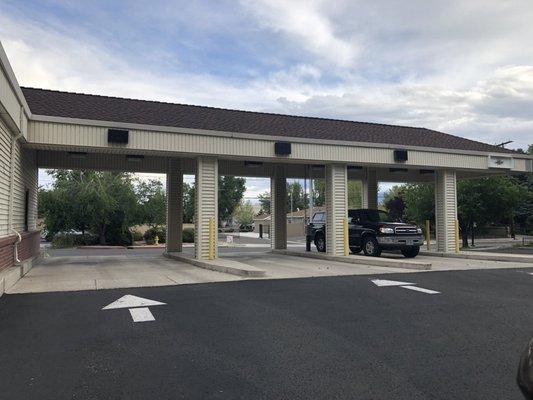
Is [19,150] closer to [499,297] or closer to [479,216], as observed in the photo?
[499,297]

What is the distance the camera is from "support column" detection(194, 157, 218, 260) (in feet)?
53.2

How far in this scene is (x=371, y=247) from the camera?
18.6 meters

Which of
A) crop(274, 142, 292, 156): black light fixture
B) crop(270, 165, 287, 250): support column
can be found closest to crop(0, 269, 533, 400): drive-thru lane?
crop(274, 142, 292, 156): black light fixture

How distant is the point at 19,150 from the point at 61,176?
2658 centimetres

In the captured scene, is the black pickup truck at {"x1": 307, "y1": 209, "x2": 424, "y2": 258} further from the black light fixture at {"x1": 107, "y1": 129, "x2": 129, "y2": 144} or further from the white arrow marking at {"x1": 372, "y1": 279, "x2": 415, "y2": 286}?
the black light fixture at {"x1": 107, "y1": 129, "x2": 129, "y2": 144}

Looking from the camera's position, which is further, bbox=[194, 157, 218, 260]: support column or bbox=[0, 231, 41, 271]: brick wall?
bbox=[194, 157, 218, 260]: support column

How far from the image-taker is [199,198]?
16.3 m

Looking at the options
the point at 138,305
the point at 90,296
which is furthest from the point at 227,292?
the point at 90,296

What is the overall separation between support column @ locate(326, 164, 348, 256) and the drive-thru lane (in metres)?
8.70

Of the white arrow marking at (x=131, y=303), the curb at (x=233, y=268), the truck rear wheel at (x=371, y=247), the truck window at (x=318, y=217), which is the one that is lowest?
the white arrow marking at (x=131, y=303)

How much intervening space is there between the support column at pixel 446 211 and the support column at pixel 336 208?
5.25 m

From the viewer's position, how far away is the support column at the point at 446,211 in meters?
21.0

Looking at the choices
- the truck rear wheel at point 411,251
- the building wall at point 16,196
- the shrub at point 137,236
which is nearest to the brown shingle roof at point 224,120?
the building wall at point 16,196

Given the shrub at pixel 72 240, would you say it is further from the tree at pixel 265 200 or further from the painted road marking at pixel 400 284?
the tree at pixel 265 200
